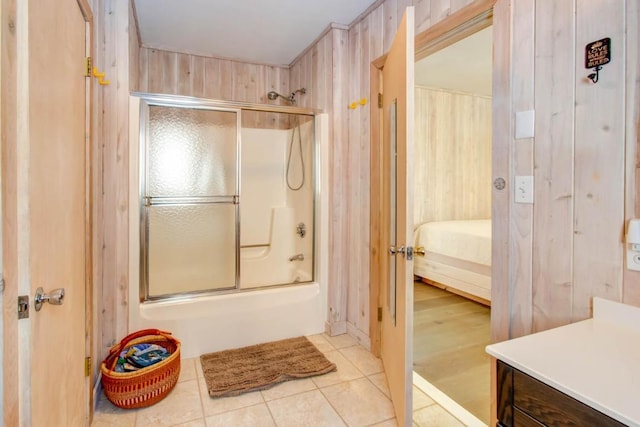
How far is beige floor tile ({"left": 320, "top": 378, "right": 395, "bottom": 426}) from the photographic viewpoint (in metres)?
1.80

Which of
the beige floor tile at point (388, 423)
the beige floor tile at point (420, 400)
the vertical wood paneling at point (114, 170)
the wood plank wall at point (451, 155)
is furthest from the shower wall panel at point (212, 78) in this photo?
the beige floor tile at point (388, 423)

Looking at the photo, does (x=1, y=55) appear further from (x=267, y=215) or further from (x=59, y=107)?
(x=267, y=215)

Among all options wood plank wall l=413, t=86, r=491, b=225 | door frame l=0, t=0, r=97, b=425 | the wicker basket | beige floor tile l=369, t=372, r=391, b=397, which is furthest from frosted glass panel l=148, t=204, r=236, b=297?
wood plank wall l=413, t=86, r=491, b=225

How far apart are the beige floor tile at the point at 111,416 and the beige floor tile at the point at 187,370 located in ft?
1.16

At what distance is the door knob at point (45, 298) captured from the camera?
38.8 inches

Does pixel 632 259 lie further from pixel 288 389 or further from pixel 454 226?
pixel 454 226

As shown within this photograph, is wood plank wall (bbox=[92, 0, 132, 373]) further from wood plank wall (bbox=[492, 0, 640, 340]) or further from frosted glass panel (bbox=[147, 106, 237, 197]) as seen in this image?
wood plank wall (bbox=[492, 0, 640, 340])

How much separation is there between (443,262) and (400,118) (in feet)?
8.79

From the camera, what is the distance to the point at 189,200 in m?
2.71

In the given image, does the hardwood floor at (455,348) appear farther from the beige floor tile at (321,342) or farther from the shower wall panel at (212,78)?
the shower wall panel at (212,78)

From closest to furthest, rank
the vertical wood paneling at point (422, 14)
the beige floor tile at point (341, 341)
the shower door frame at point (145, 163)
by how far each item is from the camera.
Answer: the vertical wood paneling at point (422, 14)
the shower door frame at point (145, 163)
the beige floor tile at point (341, 341)

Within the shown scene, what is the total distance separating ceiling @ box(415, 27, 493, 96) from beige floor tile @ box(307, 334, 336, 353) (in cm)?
280

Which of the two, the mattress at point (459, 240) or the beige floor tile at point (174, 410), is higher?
the mattress at point (459, 240)

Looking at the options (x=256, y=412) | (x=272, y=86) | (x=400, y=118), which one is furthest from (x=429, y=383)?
(x=272, y=86)
